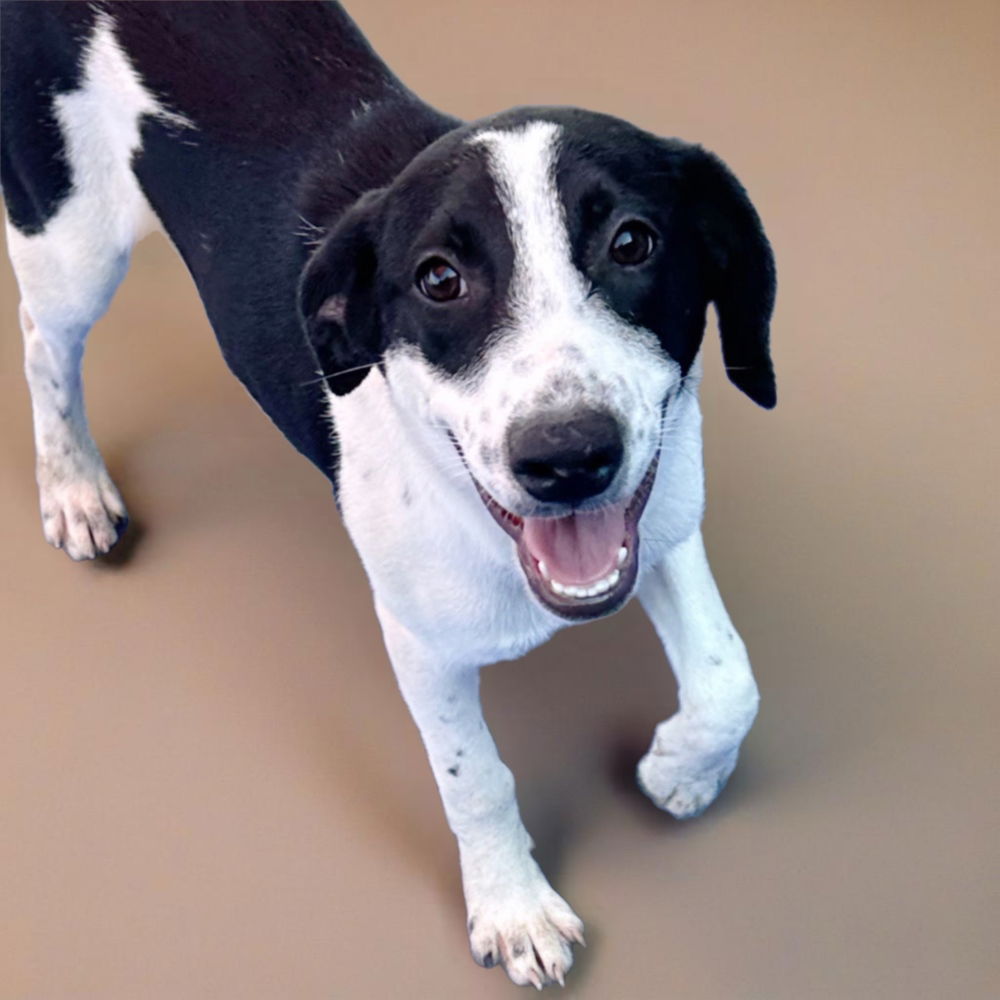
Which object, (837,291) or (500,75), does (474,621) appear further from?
(500,75)

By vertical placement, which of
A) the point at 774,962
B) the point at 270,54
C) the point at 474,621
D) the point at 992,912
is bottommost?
the point at 774,962

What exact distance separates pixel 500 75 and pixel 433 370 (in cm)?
223

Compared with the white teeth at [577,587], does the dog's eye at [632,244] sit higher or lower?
higher

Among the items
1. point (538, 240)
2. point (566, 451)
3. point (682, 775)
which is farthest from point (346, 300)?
point (682, 775)

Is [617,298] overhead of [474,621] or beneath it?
overhead

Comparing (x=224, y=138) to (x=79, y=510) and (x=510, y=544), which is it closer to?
(x=510, y=544)

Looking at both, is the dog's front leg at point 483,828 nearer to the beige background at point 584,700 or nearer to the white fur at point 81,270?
the beige background at point 584,700

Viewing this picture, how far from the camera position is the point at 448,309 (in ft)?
4.76

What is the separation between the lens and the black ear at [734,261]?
4.92 ft

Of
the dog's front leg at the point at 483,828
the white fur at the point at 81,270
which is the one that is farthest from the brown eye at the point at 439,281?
the white fur at the point at 81,270

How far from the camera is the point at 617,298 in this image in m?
1.41

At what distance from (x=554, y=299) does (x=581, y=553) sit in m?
0.36

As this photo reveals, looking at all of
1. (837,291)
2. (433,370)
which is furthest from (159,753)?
(837,291)

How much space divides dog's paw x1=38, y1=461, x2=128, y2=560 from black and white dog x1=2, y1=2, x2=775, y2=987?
223 mm
